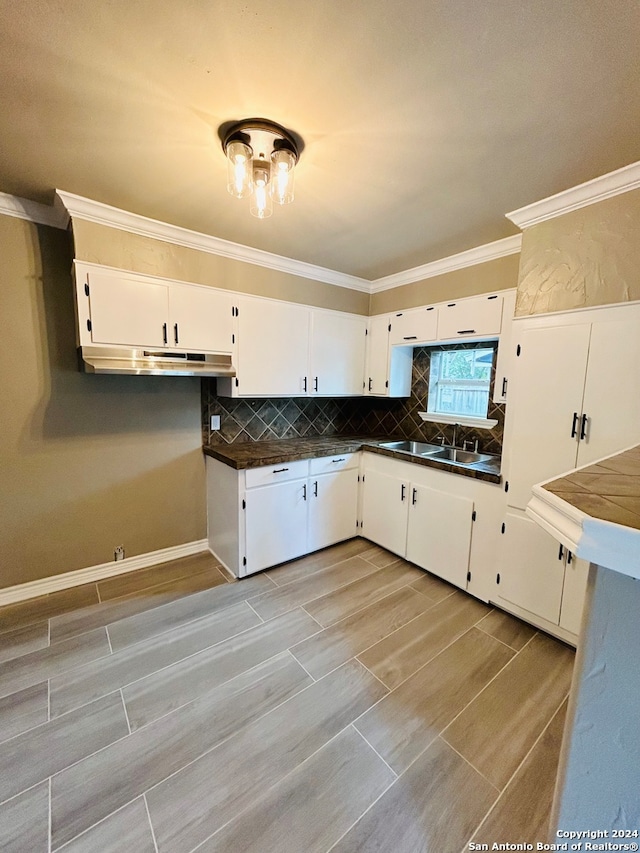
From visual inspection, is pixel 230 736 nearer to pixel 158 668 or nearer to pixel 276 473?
pixel 158 668

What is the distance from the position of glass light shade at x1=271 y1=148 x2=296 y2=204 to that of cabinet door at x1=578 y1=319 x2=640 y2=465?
1.71 meters

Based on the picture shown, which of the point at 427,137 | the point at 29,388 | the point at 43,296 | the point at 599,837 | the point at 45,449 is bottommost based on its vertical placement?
the point at 599,837

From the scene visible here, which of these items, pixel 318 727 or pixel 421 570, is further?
pixel 421 570

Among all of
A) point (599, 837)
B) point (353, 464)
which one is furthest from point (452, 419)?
point (599, 837)

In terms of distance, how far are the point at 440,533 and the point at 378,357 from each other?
1.73m

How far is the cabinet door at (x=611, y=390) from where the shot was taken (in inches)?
65.8

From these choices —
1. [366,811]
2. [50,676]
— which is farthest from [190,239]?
[366,811]

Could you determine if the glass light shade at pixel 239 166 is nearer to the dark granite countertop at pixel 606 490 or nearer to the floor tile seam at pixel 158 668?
the dark granite countertop at pixel 606 490

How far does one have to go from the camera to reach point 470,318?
2.55 metres

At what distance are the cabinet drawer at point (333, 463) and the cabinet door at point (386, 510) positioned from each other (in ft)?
0.65

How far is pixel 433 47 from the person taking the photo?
104 cm

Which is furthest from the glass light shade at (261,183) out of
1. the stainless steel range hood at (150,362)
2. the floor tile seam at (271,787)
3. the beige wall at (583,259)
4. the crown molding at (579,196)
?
the floor tile seam at (271,787)

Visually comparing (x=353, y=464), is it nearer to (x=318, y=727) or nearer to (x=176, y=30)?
(x=318, y=727)

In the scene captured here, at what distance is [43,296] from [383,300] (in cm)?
270
